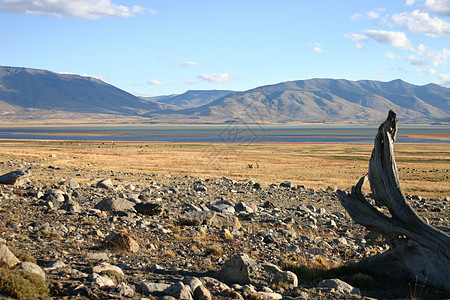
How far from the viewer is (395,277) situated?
9562mm

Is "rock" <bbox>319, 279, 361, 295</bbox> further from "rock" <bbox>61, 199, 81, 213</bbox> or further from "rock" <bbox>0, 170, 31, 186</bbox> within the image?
"rock" <bbox>0, 170, 31, 186</bbox>

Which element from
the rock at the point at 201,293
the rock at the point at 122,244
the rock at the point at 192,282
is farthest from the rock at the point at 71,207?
the rock at the point at 201,293

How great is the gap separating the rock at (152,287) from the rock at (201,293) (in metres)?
0.65

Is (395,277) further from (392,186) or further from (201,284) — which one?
(201,284)

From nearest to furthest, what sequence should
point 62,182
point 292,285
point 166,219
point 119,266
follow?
point 292,285 < point 119,266 < point 166,219 < point 62,182

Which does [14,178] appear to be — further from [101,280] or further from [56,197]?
[101,280]

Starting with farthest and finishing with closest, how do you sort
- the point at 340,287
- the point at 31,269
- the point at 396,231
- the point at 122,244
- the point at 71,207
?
the point at 71,207 < the point at 122,244 < the point at 396,231 < the point at 340,287 < the point at 31,269

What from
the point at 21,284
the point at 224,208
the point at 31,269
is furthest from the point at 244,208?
the point at 21,284

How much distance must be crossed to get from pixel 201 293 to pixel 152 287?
0.99 meters

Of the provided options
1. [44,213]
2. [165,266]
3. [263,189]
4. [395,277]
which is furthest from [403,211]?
[263,189]

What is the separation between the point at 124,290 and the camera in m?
7.52

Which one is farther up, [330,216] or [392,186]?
[392,186]

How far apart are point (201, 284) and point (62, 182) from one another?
16.1 metres

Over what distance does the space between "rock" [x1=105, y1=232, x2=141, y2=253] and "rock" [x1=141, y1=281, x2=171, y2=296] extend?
9.41ft
